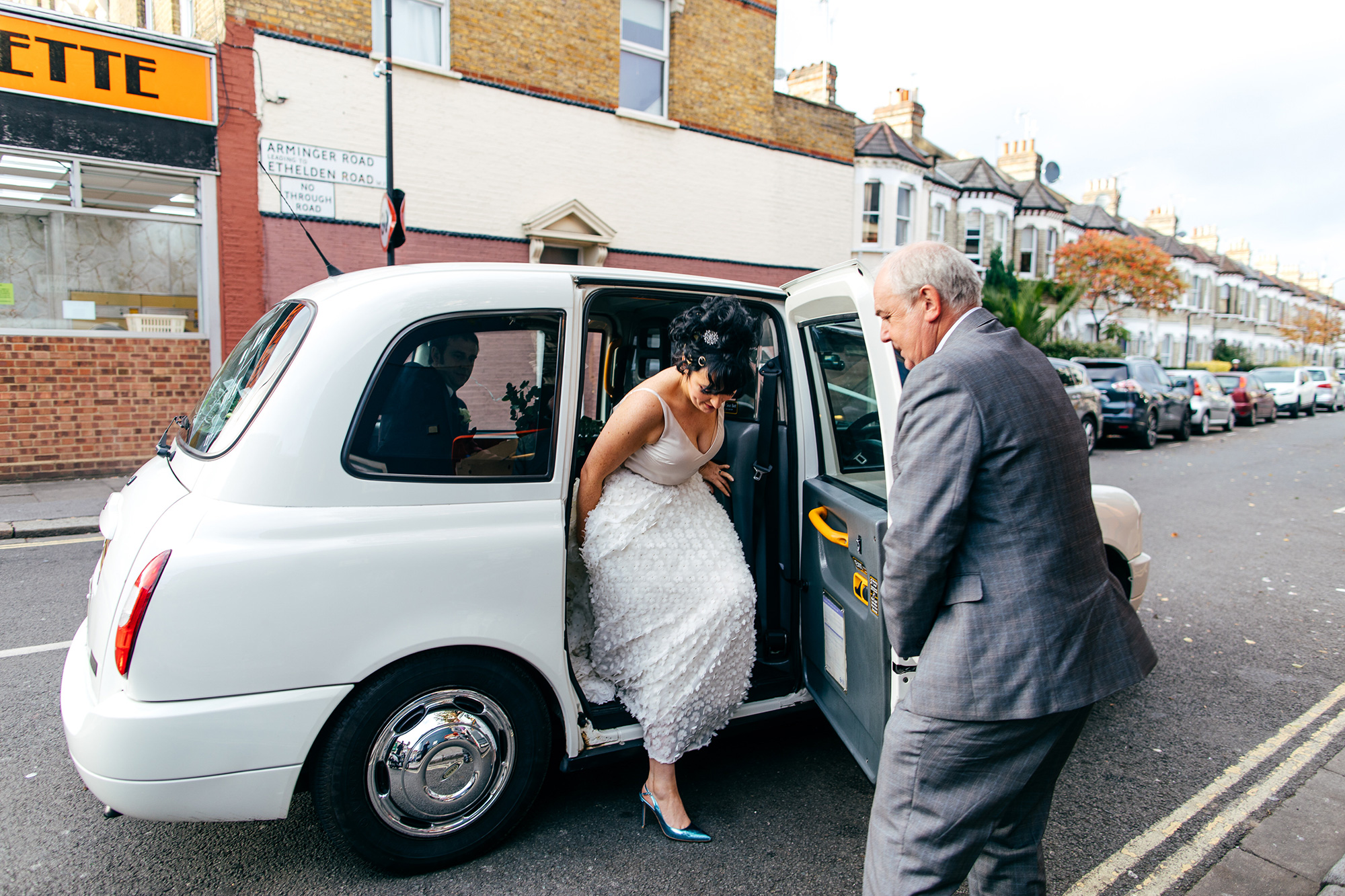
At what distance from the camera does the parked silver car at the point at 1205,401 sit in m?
18.2

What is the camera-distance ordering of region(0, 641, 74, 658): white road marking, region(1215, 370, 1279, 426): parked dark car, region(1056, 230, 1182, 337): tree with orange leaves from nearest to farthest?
1. region(0, 641, 74, 658): white road marking
2. region(1215, 370, 1279, 426): parked dark car
3. region(1056, 230, 1182, 337): tree with orange leaves

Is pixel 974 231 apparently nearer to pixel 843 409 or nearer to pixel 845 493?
pixel 843 409

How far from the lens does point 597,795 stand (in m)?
2.95

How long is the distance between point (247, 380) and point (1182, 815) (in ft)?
12.0

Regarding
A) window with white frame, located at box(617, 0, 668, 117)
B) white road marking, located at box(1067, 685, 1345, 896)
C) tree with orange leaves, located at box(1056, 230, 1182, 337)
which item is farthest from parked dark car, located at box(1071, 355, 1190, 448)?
tree with orange leaves, located at box(1056, 230, 1182, 337)

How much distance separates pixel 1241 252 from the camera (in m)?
60.6

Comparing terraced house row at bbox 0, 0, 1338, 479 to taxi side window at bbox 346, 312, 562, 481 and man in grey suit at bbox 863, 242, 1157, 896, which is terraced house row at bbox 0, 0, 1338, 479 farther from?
man in grey suit at bbox 863, 242, 1157, 896

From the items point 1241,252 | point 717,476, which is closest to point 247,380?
point 717,476

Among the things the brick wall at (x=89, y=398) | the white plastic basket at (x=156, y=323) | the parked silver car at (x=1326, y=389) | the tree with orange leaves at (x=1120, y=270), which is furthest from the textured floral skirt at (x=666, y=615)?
the parked silver car at (x=1326, y=389)

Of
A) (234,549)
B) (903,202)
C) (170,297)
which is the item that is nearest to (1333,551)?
(234,549)

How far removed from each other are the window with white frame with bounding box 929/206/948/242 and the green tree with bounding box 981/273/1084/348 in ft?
10.4

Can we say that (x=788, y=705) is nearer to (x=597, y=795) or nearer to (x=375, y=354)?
(x=597, y=795)

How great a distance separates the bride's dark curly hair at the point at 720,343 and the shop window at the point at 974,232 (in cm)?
2926

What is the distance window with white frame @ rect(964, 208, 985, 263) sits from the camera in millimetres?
29047
